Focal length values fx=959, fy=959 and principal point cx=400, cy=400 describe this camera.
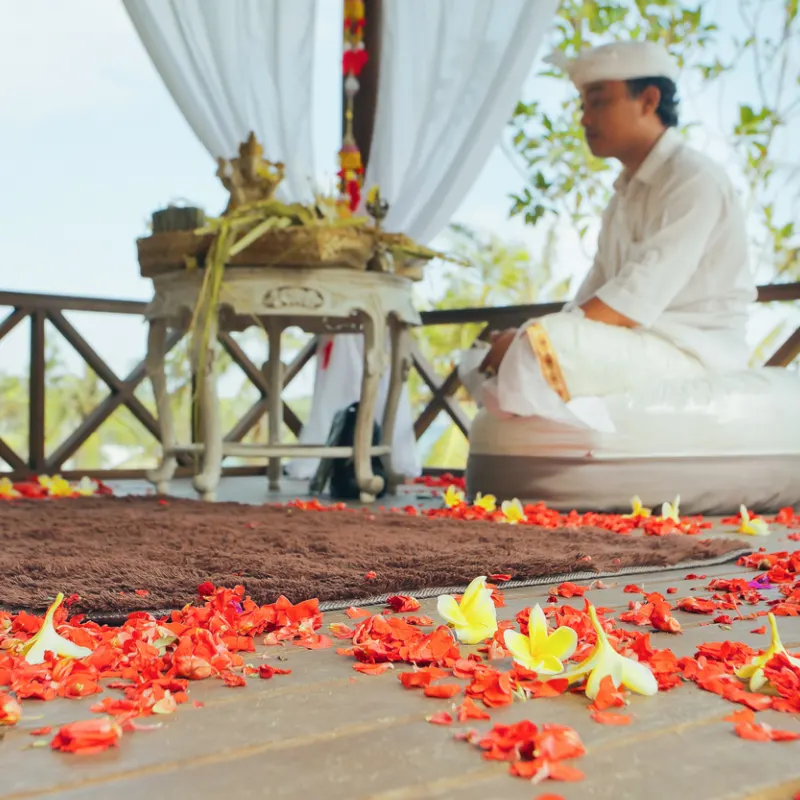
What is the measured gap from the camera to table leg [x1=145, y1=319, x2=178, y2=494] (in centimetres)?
278

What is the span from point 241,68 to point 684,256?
2.00 m

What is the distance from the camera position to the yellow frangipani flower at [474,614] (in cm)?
90

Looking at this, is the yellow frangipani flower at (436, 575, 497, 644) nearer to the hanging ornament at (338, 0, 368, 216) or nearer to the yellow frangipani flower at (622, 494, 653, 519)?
the yellow frangipani flower at (622, 494, 653, 519)

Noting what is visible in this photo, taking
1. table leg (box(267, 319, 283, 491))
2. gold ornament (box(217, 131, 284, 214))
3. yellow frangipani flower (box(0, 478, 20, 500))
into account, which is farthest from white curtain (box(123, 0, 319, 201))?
yellow frangipani flower (box(0, 478, 20, 500))

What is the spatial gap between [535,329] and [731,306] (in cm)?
61

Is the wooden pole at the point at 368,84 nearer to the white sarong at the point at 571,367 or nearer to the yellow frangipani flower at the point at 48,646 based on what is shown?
the white sarong at the point at 571,367

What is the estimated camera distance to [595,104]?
2482 mm

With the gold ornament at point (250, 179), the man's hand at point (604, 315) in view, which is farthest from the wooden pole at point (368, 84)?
the man's hand at point (604, 315)

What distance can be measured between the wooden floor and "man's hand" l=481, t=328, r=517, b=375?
1.62 metres

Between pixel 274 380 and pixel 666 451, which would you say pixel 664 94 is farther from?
pixel 274 380

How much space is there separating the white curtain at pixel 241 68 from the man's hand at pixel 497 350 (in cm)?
136

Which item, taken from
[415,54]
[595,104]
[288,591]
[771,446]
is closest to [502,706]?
[288,591]

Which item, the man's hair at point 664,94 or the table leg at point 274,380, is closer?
the man's hair at point 664,94

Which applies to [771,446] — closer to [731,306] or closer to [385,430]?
[731,306]
